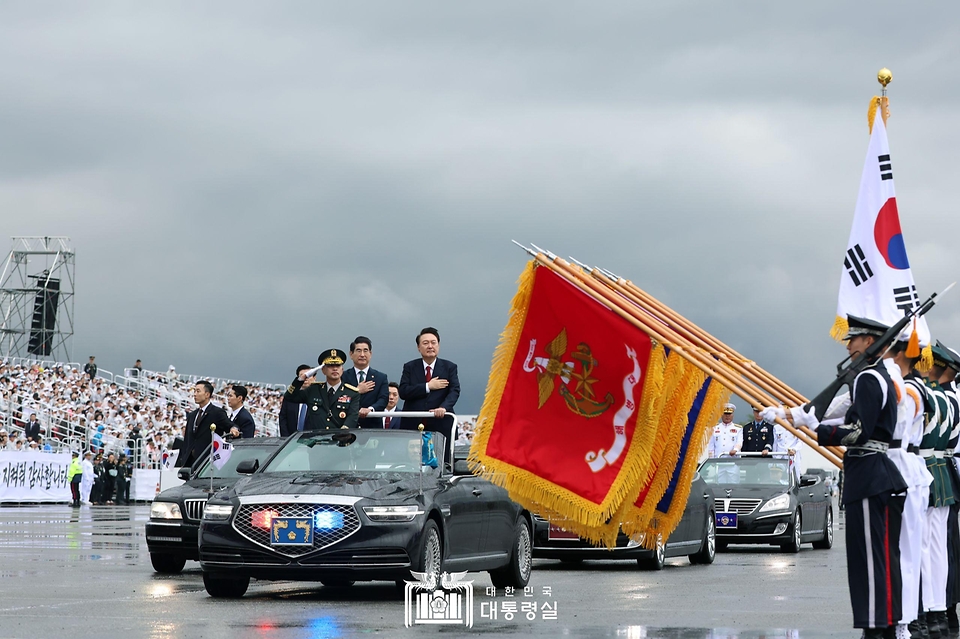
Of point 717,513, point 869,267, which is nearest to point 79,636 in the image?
point 869,267

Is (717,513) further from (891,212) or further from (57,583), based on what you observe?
(891,212)

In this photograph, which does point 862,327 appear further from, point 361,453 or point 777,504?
point 777,504

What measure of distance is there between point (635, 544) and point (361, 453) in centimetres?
484

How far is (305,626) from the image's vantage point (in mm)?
11078

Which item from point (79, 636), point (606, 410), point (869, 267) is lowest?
point (79, 636)

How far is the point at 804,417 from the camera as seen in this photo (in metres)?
9.02

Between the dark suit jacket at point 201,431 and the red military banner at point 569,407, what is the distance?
25.7ft

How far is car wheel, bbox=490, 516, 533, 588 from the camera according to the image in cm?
1485

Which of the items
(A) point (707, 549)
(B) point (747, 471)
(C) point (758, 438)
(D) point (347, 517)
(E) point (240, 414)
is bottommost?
(A) point (707, 549)

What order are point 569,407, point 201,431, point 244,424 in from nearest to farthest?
point 569,407 < point 201,431 < point 244,424

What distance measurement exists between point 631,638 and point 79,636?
144 inches

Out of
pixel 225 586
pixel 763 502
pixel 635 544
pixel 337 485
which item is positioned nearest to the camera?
pixel 337 485

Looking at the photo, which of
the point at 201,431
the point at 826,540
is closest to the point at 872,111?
the point at 201,431

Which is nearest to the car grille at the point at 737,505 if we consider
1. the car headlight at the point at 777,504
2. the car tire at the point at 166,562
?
the car headlight at the point at 777,504
